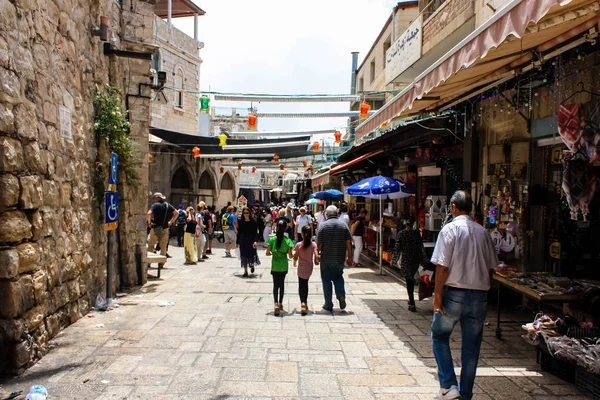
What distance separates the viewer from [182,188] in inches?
971

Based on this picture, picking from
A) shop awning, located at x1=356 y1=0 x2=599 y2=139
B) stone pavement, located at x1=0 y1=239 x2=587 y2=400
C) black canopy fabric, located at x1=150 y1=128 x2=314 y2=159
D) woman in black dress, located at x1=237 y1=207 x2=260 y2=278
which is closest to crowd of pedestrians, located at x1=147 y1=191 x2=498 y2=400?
woman in black dress, located at x1=237 y1=207 x2=260 y2=278

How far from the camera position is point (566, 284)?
512cm

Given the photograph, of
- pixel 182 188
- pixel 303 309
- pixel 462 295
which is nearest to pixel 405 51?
pixel 303 309

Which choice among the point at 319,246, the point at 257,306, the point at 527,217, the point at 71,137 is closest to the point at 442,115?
the point at 527,217

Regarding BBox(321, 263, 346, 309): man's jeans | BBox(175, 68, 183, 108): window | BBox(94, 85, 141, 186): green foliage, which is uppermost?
BBox(175, 68, 183, 108): window

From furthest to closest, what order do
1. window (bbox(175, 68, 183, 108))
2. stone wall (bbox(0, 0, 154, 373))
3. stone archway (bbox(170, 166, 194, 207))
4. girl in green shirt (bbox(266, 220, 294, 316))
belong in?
stone archway (bbox(170, 166, 194, 207)) < window (bbox(175, 68, 183, 108)) < girl in green shirt (bbox(266, 220, 294, 316)) < stone wall (bbox(0, 0, 154, 373))

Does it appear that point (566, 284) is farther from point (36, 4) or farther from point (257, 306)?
point (36, 4)

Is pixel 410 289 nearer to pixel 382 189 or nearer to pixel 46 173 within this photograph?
pixel 382 189

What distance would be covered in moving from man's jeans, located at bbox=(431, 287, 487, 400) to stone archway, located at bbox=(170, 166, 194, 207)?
2112cm

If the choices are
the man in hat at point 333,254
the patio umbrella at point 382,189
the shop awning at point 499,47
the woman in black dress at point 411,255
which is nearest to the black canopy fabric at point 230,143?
the patio umbrella at point 382,189

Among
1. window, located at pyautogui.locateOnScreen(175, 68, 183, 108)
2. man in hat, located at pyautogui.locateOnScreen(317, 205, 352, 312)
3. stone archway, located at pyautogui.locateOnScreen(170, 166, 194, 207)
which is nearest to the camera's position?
man in hat, located at pyautogui.locateOnScreen(317, 205, 352, 312)

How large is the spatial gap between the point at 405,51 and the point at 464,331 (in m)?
11.2

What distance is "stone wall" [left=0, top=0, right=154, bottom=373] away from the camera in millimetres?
4227

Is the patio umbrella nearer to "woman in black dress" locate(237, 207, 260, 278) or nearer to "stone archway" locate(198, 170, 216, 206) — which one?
"woman in black dress" locate(237, 207, 260, 278)
